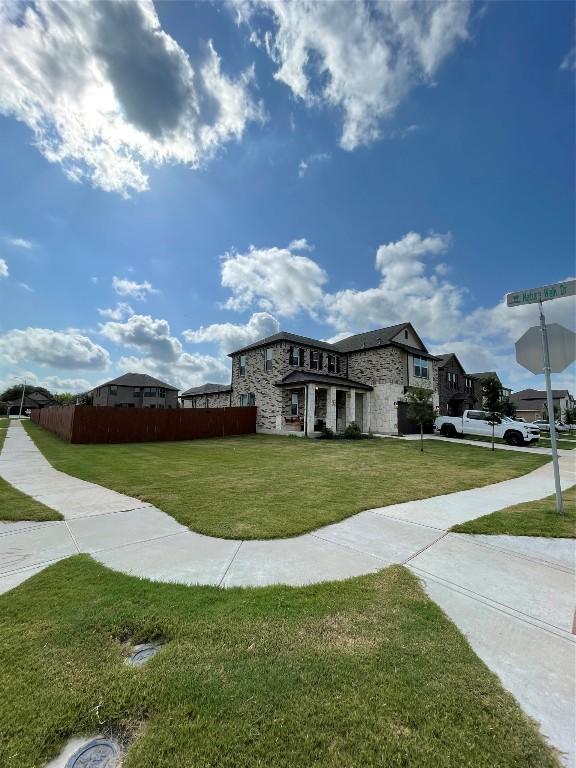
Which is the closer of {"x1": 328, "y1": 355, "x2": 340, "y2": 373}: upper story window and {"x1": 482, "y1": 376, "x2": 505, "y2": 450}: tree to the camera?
{"x1": 482, "y1": 376, "x2": 505, "y2": 450}: tree

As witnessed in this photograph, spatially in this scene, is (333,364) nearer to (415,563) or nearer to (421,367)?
(421,367)

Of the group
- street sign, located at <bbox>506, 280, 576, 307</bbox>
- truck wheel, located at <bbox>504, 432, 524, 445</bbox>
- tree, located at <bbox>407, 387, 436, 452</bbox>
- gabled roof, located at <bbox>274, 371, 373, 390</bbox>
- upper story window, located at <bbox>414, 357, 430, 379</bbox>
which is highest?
upper story window, located at <bbox>414, 357, 430, 379</bbox>

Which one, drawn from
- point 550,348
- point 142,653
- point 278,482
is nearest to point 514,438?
point 550,348

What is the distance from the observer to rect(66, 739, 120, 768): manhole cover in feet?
5.12

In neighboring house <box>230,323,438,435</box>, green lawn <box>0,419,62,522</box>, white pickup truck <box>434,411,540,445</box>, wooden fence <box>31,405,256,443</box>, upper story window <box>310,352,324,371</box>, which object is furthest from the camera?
upper story window <box>310,352,324,371</box>

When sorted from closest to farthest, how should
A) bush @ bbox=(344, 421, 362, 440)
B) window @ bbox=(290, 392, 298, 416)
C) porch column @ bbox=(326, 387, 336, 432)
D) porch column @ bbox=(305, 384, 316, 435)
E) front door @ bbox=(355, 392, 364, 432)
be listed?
bush @ bbox=(344, 421, 362, 440) → porch column @ bbox=(305, 384, 316, 435) → porch column @ bbox=(326, 387, 336, 432) → window @ bbox=(290, 392, 298, 416) → front door @ bbox=(355, 392, 364, 432)

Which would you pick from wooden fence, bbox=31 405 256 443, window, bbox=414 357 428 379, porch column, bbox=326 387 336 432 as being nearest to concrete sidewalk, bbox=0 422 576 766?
wooden fence, bbox=31 405 256 443

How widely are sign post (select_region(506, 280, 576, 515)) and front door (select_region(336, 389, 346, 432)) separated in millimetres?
19440

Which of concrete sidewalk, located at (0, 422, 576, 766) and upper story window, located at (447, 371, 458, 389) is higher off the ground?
upper story window, located at (447, 371, 458, 389)

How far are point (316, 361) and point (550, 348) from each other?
20995 mm

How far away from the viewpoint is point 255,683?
202cm

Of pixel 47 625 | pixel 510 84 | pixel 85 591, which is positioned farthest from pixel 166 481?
pixel 510 84

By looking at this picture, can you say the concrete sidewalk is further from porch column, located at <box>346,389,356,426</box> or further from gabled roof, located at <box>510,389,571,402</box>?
gabled roof, located at <box>510,389,571,402</box>

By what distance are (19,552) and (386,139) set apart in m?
16.5
